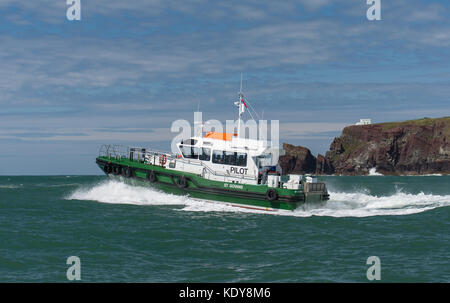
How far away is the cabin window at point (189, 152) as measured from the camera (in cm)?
2605

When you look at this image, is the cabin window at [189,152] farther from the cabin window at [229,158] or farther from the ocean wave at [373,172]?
the ocean wave at [373,172]

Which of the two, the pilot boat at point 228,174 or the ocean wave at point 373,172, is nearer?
the pilot boat at point 228,174

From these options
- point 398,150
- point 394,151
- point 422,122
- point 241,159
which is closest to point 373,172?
point 394,151

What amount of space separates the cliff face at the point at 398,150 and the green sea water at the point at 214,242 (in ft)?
418

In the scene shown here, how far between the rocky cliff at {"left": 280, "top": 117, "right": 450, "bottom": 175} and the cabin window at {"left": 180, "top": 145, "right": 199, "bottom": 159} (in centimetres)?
11188

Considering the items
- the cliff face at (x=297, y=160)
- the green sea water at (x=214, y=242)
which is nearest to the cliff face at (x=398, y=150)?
the cliff face at (x=297, y=160)

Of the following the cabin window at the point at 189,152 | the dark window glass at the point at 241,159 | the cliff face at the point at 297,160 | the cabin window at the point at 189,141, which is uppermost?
the cabin window at the point at 189,141

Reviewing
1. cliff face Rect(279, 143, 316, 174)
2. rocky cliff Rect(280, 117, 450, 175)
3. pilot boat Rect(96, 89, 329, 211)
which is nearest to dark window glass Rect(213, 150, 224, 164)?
pilot boat Rect(96, 89, 329, 211)

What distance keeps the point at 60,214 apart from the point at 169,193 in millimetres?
5896

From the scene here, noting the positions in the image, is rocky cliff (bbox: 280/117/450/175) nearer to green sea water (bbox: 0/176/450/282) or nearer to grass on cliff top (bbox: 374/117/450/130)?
grass on cliff top (bbox: 374/117/450/130)

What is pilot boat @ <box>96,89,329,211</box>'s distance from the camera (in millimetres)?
23766

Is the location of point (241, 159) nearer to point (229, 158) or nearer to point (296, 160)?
point (229, 158)
